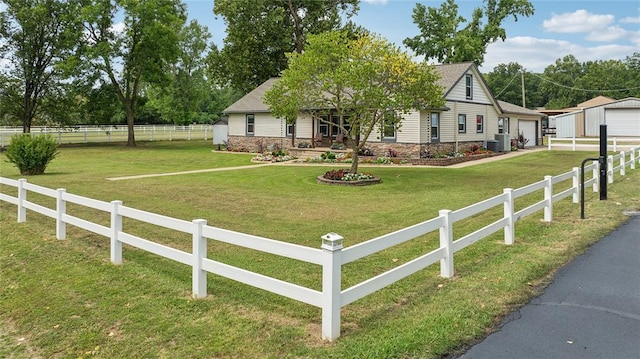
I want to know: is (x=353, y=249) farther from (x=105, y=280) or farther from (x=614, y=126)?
(x=614, y=126)

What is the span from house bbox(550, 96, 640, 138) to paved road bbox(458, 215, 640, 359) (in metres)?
39.0

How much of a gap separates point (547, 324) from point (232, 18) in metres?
41.7

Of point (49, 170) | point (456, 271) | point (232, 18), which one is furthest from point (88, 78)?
point (456, 271)

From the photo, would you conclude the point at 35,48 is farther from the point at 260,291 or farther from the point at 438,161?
the point at 260,291

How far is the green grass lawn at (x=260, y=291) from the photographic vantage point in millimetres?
4316

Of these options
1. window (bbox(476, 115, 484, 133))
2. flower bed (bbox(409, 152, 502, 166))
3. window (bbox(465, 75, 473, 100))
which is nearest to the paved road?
flower bed (bbox(409, 152, 502, 166))

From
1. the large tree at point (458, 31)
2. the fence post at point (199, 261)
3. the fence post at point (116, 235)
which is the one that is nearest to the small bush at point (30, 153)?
the fence post at point (116, 235)

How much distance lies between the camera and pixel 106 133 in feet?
142

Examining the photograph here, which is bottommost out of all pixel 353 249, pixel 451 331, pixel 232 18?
pixel 451 331

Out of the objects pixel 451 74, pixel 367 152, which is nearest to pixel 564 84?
pixel 451 74

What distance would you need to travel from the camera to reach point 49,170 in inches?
788

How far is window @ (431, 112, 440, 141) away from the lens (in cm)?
2485

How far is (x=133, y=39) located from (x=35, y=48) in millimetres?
7530

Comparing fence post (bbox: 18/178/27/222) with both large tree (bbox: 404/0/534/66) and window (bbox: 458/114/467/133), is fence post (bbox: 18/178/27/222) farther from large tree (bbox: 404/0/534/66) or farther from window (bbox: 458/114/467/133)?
large tree (bbox: 404/0/534/66)
